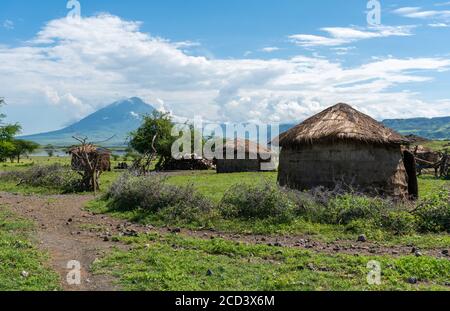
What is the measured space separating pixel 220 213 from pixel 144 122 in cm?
3049

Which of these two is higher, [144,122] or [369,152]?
[144,122]

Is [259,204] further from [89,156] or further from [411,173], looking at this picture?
[89,156]

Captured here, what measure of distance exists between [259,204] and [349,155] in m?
3.99

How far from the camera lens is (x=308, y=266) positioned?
23.7 ft

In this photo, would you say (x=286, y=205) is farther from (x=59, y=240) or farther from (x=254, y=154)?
(x=254, y=154)

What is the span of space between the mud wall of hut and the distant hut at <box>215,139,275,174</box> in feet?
60.8

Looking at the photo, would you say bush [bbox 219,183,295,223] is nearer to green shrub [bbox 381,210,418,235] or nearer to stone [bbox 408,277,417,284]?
green shrub [bbox 381,210,418,235]

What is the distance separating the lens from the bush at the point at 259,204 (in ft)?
35.9

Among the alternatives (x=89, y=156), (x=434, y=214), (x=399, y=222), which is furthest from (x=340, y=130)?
(x=89, y=156)

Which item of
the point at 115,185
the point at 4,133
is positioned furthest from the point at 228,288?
the point at 4,133

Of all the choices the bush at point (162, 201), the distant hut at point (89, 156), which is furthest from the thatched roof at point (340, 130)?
the distant hut at point (89, 156)

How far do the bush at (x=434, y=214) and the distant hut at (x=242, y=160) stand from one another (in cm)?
2247

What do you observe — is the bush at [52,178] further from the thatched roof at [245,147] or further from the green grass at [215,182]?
the thatched roof at [245,147]

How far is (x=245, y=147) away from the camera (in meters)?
33.8
